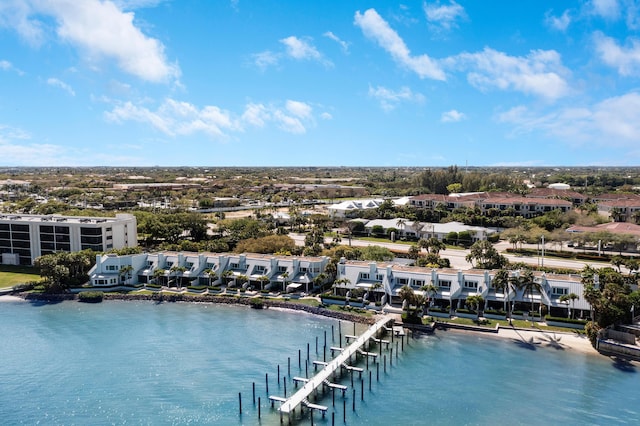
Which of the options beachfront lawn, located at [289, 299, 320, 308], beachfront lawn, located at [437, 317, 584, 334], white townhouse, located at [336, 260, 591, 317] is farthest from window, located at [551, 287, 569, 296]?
beachfront lawn, located at [289, 299, 320, 308]

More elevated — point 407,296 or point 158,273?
point 407,296

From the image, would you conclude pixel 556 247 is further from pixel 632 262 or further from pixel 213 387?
pixel 213 387

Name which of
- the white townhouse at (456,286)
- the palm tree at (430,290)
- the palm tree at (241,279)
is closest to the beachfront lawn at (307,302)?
the white townhouse at (456,286)

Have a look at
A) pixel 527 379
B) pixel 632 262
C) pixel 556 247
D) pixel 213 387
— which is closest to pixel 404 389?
pixel 527 379

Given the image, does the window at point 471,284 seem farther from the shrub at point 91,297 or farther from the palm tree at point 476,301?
the shrub at point 91,297

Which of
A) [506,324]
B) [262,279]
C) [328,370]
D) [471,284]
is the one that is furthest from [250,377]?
[471,284]

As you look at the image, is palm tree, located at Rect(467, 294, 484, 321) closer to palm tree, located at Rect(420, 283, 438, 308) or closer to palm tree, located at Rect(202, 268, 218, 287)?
palm tree, located at Rect(420, 283, 438, 308)

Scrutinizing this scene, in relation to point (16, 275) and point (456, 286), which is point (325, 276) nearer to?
point (456, 286)
